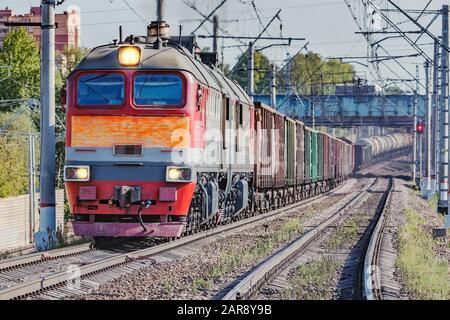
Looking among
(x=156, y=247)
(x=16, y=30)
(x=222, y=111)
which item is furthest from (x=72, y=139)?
(x=16, y=30)

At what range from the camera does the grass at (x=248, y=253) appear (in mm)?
15236

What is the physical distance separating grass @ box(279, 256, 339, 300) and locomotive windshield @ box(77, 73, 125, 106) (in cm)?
423

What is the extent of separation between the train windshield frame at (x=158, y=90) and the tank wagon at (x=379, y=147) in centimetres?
7748

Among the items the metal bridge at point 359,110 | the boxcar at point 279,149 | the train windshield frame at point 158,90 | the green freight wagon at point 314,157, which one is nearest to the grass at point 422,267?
the train windshield frame at point 158,90

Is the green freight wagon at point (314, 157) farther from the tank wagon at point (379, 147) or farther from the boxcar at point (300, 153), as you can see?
the tank wagon at point (379, 147)

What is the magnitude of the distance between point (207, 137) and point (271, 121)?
11.9 meters

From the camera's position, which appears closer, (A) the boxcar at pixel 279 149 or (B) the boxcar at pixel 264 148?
(B) the boxcar at pixel 264 148

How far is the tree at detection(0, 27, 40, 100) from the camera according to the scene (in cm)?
6109

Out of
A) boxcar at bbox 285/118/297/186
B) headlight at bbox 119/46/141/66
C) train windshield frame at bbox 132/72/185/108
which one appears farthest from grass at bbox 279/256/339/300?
boxcar at bbox 285/118/297/186

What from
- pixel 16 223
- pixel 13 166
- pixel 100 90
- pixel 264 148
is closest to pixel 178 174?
pixel 100 90

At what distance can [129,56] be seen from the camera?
1738cm

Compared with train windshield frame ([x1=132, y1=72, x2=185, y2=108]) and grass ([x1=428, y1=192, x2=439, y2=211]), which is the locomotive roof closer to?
train windshield frame ([x1=132, y1=72, x2=185, y2=108])

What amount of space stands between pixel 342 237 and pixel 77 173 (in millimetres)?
6701
